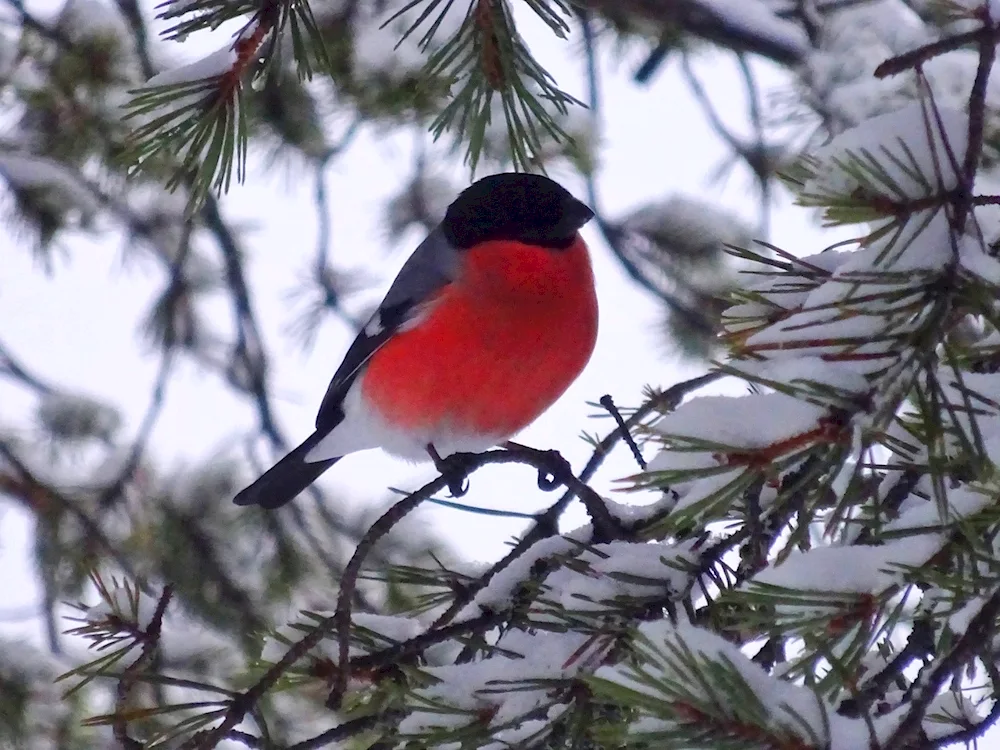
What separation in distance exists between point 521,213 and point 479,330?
361mm

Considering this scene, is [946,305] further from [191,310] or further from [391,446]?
[191,310]

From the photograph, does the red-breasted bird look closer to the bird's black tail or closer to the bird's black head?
the bird's black head

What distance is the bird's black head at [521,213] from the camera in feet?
7.79

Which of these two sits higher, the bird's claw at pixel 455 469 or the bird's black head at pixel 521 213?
the bird's black head at pixel 521 213

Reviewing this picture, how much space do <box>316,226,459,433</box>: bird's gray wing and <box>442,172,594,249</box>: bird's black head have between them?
0.26 ft

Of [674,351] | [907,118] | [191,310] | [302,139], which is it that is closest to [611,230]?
[674,351]

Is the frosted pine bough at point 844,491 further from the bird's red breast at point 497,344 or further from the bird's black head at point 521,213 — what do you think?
the bird's black head at point 521,213

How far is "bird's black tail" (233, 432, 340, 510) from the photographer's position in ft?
8.80

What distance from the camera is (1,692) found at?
2576mm

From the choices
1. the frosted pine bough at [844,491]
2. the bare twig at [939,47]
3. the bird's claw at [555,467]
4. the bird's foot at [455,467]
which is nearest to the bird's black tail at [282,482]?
the bird's foot at [455,467]

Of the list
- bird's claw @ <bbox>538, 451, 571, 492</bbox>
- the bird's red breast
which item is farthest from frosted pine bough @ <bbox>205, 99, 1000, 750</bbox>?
the bird's red breast

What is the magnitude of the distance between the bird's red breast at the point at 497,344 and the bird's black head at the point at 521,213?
2.0 inches

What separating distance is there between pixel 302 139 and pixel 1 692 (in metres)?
1.50

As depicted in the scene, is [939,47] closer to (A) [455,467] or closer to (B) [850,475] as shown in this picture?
(B) [850,475]
